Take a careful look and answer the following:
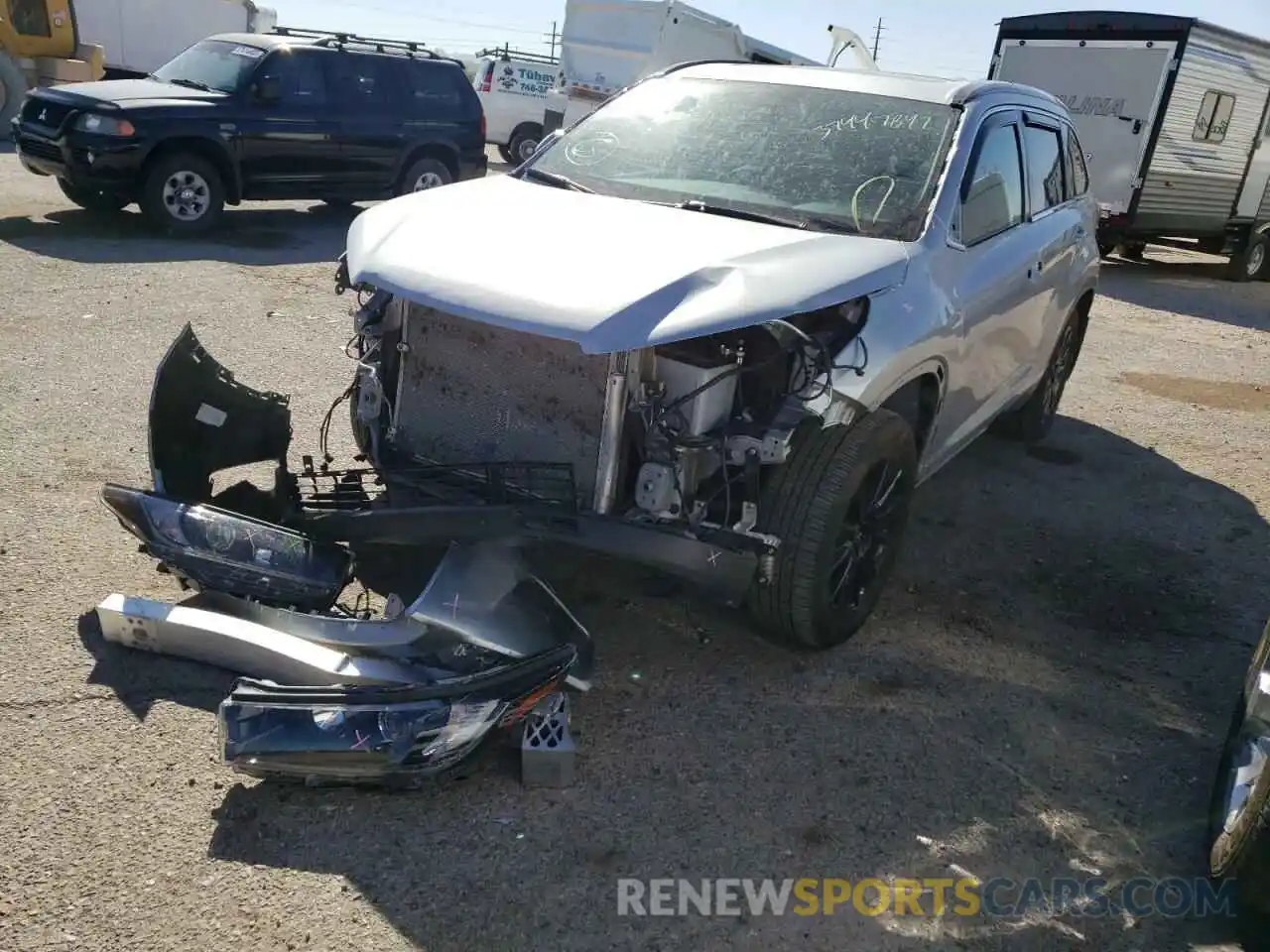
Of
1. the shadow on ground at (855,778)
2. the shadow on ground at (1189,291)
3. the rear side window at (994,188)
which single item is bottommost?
the shadow on ground at (1189,291)

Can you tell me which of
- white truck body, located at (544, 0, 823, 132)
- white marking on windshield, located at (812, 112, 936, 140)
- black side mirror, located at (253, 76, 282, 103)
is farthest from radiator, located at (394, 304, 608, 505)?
white truck body, located at (544, 0, 823, 132)

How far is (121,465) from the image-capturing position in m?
4.75

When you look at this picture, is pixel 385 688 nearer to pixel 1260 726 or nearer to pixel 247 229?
pixel 1260 726

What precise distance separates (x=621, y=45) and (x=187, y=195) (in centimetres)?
979

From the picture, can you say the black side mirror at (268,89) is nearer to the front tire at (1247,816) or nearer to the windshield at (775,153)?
the windshield at (775,153)

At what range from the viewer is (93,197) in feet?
32.5

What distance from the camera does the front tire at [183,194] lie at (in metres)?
9.73

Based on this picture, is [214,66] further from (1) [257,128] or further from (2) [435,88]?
(2) [435,88]

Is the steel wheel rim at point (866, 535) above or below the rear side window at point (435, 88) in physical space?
below

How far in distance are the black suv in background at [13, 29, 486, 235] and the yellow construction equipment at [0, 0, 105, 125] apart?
6.16 m

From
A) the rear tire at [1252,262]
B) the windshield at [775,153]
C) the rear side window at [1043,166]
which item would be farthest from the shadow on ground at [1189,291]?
the windshield at [775,153]

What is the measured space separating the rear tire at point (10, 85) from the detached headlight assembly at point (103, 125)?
7.53 meters

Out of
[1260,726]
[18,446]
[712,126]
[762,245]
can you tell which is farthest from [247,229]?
[1260,726]

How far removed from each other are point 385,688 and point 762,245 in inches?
72.9
